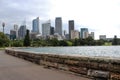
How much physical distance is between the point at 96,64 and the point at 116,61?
1.09 meters

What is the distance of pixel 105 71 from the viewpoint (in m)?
8.24

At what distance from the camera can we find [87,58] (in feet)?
30.6

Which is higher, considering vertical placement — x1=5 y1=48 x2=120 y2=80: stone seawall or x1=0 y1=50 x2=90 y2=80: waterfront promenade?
x1=5 y1=48 x2=120 y2=80: stone seawall

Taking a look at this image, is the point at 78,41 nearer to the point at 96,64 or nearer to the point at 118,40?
the point at 118,40

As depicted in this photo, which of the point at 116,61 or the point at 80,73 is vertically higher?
the point at 116,61

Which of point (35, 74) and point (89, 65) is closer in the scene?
point (89, 65)

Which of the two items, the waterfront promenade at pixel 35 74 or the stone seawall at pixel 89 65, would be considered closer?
the stone seawall at pixel 89 65

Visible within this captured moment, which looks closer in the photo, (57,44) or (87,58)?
(87,58)

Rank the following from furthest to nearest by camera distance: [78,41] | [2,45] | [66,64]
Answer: [78,41] → [2,45] → [66,64]

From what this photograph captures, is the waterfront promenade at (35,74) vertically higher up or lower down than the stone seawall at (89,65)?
lower down

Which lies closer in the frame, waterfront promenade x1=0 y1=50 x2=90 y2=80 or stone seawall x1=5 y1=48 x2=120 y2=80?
stone seawall x1=5 y1=48 x2=120 y2=80

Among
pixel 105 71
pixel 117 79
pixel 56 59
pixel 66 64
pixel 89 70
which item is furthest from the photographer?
pixel 56 59

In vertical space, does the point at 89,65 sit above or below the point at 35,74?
above

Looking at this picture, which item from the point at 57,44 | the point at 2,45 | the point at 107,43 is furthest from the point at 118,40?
the point at 2,45
